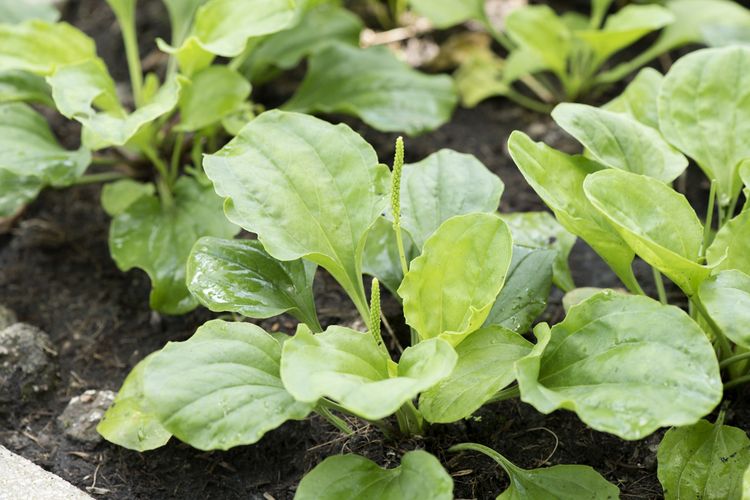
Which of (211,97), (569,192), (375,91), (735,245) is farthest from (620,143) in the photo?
(211,97)

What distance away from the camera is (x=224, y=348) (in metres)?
1.36

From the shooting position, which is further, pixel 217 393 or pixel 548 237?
pixel 548 237

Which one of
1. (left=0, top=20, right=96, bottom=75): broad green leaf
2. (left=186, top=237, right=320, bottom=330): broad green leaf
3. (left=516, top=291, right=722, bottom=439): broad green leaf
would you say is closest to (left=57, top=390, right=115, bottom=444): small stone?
(left=186, top=237, right=320, bottom=330): broad green leaf

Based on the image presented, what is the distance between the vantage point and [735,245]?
1.44 m

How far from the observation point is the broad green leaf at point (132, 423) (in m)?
1.55

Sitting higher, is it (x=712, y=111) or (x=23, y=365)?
(x=712, y=111)

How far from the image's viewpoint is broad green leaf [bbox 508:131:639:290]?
4.84 ft

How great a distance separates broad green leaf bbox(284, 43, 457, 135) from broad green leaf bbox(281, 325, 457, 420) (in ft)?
2.98

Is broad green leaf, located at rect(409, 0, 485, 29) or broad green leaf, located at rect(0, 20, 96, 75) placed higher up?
broad green leaf, located at rect(0, 20, 96, 75)

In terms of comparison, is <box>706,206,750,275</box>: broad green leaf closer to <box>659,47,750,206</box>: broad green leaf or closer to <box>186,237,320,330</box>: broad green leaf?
<box>659,47,750,206</box>: broad green leaf

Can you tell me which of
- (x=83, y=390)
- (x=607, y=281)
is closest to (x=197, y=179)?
(x=83, y=390)

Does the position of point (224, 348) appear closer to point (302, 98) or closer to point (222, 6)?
point (222, 6)

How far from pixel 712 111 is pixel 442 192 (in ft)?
1.86

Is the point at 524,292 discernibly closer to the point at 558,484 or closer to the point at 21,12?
the point at 558,484
